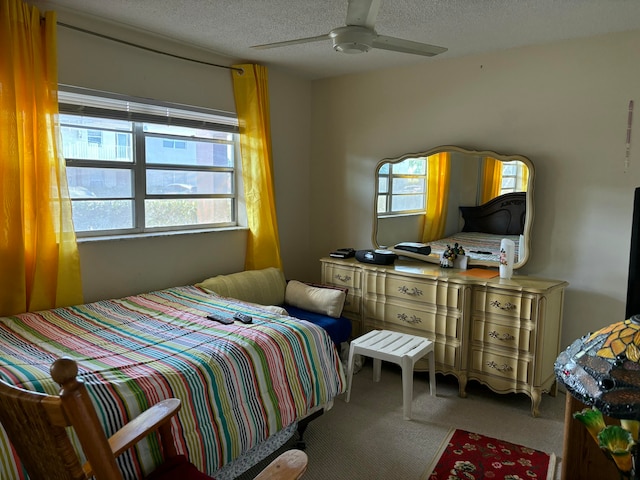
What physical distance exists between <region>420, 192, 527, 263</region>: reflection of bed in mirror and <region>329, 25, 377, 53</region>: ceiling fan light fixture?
177 centimetres

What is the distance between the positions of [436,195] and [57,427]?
3179 mm

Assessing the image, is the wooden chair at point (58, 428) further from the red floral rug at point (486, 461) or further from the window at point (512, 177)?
the window at point (512, 177)

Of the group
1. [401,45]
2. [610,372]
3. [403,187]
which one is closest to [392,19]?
[401,45]

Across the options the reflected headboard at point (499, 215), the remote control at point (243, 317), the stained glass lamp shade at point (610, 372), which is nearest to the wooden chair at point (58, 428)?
the stained glass lamp shade at point (610, 372)

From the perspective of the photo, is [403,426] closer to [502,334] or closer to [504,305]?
[502,334]

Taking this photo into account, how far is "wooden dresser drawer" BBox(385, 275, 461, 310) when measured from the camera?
10.7ft

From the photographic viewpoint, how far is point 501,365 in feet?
10.3

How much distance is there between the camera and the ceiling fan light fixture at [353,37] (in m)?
2.15

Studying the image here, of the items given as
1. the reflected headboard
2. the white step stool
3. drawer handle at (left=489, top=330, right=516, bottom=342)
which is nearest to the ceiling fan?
the reflected headboard

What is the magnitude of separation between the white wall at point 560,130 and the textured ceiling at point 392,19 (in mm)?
193

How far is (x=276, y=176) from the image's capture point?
4.30 metres


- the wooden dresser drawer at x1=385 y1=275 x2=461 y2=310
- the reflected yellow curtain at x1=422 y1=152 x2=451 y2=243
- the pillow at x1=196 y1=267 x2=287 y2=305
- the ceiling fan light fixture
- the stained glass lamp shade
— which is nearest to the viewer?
the stained glass lamp shade

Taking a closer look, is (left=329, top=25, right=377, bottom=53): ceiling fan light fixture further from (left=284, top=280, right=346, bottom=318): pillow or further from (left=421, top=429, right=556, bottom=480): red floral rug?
(left=421, top=429, right=556, bottom=480): red floral rug

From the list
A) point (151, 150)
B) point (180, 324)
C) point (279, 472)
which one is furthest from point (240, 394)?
point (151, 150)
